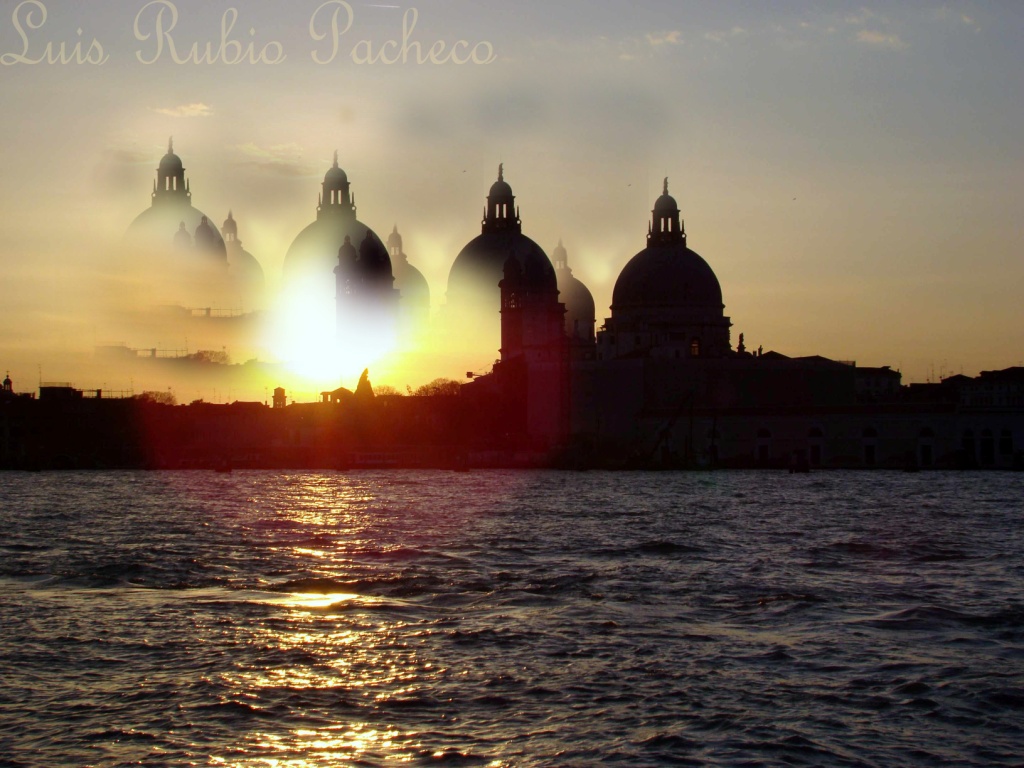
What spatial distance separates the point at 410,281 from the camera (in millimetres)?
101062

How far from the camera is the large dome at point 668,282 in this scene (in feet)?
271

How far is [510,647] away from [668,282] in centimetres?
7011

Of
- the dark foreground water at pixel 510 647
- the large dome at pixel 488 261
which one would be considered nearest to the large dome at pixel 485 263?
the large dome at pixel 488 261

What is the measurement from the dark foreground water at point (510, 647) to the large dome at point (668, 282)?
55.9m

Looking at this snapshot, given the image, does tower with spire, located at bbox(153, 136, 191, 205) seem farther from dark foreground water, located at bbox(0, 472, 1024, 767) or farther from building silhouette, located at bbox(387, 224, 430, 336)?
dark foreground water, located at bbox(0, 472, 1024, 767)

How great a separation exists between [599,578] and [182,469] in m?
61.2

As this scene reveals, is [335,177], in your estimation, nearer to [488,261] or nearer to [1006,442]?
[488,261]

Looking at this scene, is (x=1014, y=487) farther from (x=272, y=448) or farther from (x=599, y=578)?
(x=272, y=448)

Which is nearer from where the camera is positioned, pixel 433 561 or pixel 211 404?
pixel 433 561

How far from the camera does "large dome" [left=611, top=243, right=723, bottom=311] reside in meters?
82.6

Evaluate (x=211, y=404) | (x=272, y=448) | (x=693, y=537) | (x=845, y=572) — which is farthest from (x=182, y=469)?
(x=845, y=572)

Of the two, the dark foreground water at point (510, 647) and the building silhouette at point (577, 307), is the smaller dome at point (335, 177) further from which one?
the dark foreground water at point (510, 647)

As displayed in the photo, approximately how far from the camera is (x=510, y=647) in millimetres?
13281

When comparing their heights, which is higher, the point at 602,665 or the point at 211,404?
the point at 211,404
